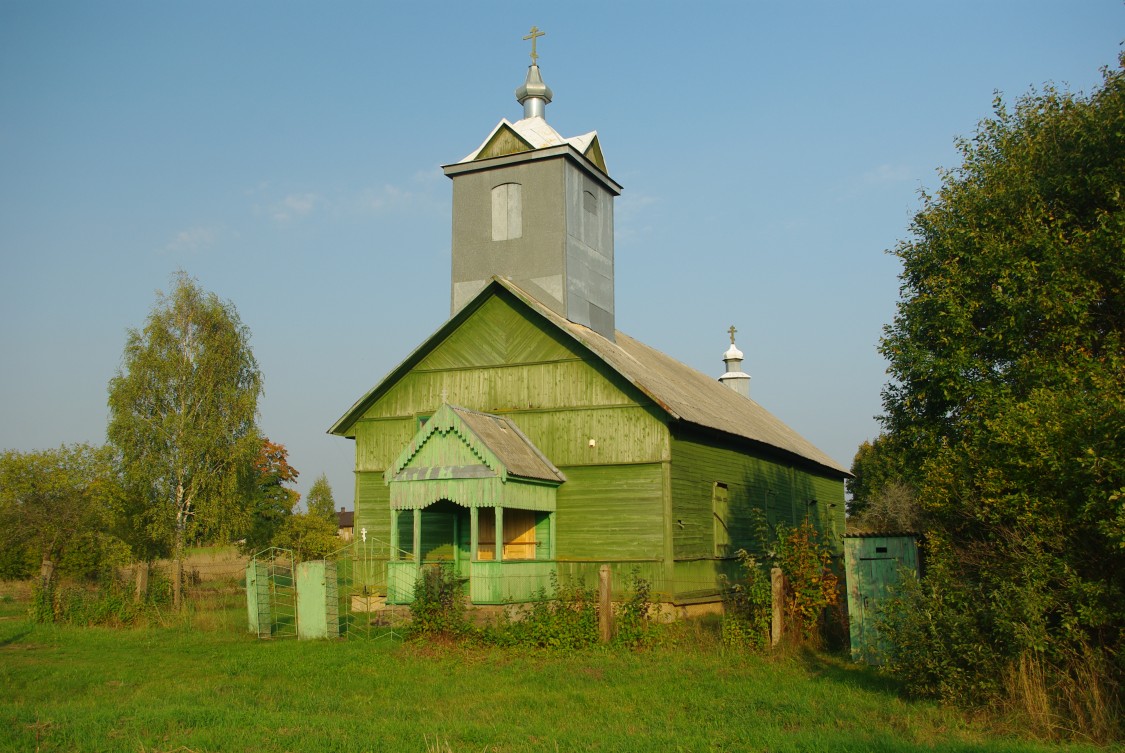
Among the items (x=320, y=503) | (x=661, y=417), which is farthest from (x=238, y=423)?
(x=320, y=503)

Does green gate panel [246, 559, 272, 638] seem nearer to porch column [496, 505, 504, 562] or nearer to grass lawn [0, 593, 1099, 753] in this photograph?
grass lawn [0, 593, 1099, 753]

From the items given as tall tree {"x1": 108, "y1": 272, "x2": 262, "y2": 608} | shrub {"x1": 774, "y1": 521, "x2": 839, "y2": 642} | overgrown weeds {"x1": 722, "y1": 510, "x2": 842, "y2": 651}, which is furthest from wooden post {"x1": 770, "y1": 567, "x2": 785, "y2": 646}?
tall tree {"x1": 108, "y1": 272, "x2": 262, "y2": 608}

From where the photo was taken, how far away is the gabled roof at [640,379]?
20984 mm

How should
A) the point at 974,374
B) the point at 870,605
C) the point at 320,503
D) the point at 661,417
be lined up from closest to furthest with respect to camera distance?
the point at 870,605 → the point at 974,374 → the point at 661,417 → the point at 320,503

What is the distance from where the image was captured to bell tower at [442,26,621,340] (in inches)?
934

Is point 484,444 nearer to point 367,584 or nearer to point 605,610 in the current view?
point 605,610

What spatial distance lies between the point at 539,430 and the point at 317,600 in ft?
20.1

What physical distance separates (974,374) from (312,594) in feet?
43.6

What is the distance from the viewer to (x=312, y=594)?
19.3m

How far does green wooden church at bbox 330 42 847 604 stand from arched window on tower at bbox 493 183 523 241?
0.12ft

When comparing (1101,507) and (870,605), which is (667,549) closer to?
(870,605)

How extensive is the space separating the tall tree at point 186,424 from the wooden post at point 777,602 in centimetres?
2056

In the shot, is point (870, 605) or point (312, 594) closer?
point (870, 605)

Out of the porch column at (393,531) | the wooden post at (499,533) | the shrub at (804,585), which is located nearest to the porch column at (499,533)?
the wooden post at (499,533)
